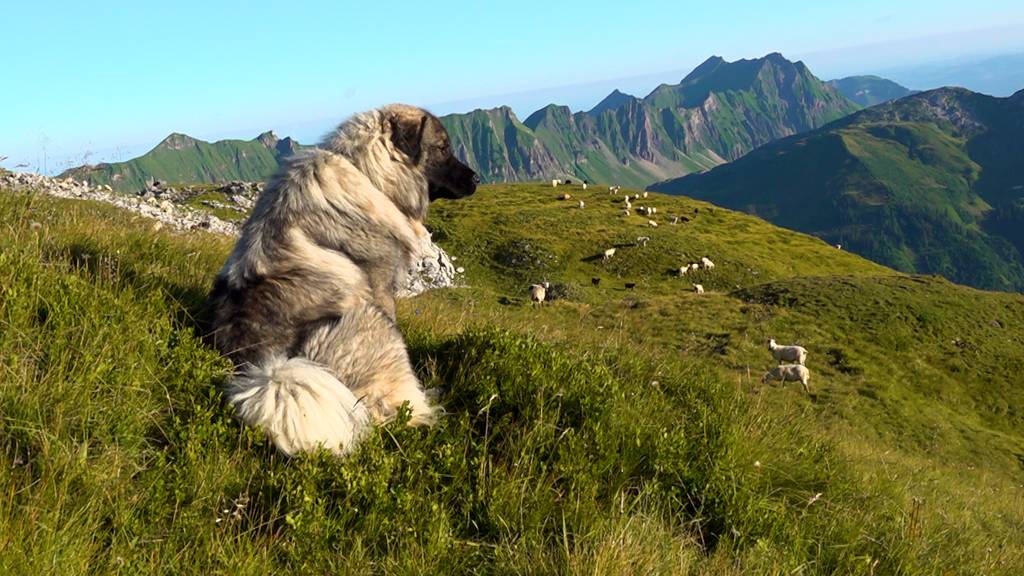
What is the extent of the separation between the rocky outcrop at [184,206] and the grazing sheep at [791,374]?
1507 centimetres

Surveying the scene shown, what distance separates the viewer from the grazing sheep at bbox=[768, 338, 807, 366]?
96.7ft

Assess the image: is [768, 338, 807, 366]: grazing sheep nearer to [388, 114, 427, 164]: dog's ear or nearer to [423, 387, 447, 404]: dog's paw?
[388, 114, 427, 164]: dog's ear

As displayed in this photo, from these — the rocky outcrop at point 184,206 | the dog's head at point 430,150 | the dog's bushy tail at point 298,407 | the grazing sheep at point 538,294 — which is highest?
the dog's head at point 430,150

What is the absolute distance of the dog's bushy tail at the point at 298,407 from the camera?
3945 mm

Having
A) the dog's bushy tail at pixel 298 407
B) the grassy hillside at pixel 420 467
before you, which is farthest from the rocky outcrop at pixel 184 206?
the dog's bushy tail at pixel 298 407

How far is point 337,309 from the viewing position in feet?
16.7

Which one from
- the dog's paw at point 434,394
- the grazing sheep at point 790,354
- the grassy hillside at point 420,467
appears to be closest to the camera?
the grassy hillside at point 420,467

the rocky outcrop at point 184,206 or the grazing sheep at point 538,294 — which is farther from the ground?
the rocky outcrop at point 184,206

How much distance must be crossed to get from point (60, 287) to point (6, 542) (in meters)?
2.52

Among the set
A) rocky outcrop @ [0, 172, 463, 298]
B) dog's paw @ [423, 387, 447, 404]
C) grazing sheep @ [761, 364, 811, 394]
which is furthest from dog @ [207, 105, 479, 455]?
grazing sheep @ [761, 364, 811, 394]

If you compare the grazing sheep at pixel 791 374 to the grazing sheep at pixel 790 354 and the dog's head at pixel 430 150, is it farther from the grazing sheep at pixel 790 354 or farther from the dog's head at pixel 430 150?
the dog's head at pixel 430 150

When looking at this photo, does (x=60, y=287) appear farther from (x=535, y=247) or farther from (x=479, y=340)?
(x=535, y=247)

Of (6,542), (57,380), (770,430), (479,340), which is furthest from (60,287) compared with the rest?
(770,430)

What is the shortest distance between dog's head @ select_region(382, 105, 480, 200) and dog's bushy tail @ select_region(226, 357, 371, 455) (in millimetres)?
3140
